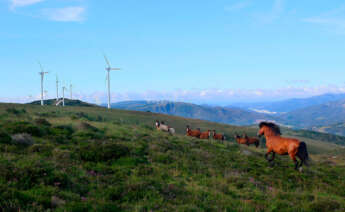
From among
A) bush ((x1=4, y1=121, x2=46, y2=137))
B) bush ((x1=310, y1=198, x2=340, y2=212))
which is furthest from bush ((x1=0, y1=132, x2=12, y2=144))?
bush ((x1=310, y1=198, x2=340, y2=212))

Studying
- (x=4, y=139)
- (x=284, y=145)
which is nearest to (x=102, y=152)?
(x=4, y=139)

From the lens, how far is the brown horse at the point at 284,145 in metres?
15.6

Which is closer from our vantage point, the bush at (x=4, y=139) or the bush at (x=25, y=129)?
the bush at (x=4, y=139)

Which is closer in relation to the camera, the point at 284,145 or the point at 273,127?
the point at 284,145

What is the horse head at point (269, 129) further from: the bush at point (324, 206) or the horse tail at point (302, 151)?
the bush at point (324, 206)

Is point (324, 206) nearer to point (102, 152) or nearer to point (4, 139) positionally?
point (102, 152)

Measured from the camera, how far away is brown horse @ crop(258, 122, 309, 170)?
614 inches

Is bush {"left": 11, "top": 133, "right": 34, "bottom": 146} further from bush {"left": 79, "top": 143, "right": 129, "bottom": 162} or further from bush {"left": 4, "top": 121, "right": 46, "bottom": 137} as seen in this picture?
bush {"left": 79, "top": 143, "right": 129, "bottom": 162}

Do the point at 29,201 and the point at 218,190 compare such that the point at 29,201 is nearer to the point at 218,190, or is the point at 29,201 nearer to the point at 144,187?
the point at 144,187

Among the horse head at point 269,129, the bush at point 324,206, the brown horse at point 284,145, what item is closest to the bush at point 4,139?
the bush at point 324,206

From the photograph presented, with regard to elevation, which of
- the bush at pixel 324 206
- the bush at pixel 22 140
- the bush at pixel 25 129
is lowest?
the bush at pixel 324 206

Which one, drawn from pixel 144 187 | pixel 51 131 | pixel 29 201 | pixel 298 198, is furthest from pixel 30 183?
pixel 51 131

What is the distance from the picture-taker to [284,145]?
15977 mm

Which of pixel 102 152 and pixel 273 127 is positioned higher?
pixel 273 127
